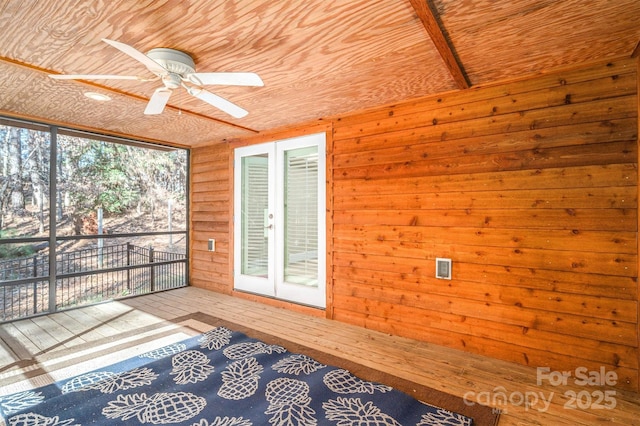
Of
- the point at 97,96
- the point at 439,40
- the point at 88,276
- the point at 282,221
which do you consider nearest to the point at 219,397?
the point at 282,221

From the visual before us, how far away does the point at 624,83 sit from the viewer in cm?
A: 208

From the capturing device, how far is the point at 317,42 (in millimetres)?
1896

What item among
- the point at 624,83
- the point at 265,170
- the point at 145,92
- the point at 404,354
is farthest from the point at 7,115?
the point at 624,83

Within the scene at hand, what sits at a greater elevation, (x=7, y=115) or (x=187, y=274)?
(x=7, y=115)

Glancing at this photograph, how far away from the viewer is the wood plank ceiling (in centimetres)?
156

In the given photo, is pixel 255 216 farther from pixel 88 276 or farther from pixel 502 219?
pixel 88 276

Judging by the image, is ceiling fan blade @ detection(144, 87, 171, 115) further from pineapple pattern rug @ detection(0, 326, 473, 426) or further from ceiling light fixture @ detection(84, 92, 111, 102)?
pineapple pattern rug @ detection(0, 326, 473, 426)

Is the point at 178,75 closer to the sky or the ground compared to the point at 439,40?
closer to the ground

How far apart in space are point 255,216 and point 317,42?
113 inches

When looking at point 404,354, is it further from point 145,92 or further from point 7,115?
point 7,115

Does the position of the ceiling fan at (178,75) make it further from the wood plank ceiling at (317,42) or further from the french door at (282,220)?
the french door at (282,220)

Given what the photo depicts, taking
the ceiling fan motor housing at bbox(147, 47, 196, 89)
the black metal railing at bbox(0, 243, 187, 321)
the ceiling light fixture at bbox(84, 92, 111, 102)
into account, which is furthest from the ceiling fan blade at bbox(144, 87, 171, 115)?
the black metal railing at bbox(0, 243, 187, 321)

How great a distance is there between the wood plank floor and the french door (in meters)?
0.38

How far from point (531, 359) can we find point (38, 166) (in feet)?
29.1
